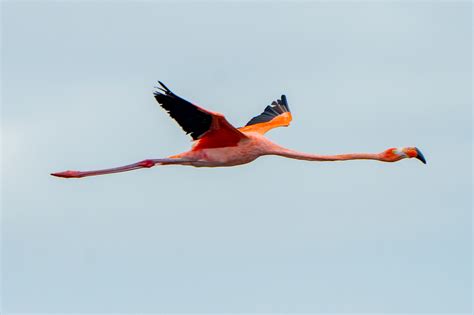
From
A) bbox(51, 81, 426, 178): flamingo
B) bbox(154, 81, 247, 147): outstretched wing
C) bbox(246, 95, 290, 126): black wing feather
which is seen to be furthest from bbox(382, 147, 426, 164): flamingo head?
bbox(246, 95, 290, 126): black wing feather

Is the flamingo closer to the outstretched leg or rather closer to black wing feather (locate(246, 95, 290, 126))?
the outstretched leg

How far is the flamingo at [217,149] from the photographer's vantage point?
81.3 ft

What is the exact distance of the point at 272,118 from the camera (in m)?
30.1

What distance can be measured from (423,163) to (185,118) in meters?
5.02

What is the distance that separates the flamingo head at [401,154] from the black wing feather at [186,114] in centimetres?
388

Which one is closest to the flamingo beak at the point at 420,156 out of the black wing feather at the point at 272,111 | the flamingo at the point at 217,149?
the flamingo at the point at 217,149

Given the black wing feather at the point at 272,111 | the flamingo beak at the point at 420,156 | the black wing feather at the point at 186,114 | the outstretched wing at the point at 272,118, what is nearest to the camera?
the black wing feather at the point at 186,114

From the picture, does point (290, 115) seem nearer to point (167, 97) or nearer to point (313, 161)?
point (313, 161)

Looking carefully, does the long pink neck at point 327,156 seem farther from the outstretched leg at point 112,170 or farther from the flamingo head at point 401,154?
the outstretched leg at point 112,170

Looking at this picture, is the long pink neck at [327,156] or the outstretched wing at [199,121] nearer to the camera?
the outstretched wing at [199,121]

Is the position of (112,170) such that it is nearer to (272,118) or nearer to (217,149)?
(217,149)

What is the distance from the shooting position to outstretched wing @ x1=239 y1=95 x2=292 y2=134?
95.3ft

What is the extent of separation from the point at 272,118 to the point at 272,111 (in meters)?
0.55

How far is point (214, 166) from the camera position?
85.7 feet
